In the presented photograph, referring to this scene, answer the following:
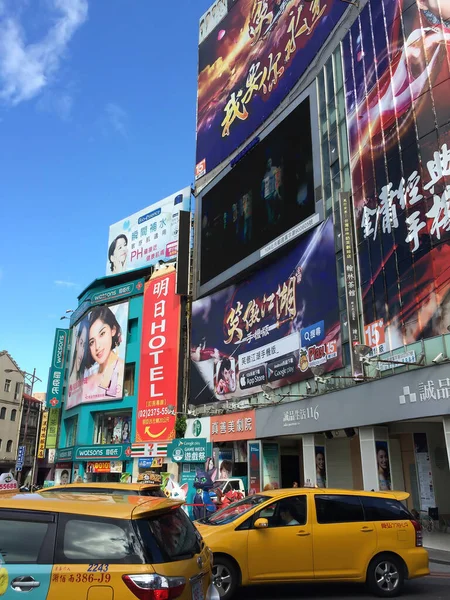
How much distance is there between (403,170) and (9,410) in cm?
5649

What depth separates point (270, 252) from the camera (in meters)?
27.9

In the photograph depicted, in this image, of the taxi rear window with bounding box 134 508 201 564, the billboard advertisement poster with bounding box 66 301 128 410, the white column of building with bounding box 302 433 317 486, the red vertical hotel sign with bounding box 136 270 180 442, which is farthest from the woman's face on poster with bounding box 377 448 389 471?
the billboard advertisement poster with bounding box 66 301 128 410

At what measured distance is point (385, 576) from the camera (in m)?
8.38

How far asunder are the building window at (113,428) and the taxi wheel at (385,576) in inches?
1316

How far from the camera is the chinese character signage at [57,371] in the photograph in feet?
168

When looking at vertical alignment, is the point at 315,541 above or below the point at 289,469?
below

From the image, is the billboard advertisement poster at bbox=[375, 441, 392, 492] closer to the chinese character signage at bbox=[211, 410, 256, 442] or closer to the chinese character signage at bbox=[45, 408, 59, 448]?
the chinese character signage at bbox=[211, 410, 256, 442]

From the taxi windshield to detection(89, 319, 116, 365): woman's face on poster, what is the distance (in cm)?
3455

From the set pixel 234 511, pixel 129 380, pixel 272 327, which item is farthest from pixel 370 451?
pixel 129 380

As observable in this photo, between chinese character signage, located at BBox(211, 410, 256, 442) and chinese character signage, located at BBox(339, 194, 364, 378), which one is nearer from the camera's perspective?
chinese character signage, located at BBox(339, 194, 364, 378)

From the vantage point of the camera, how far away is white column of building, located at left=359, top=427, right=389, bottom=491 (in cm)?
1669

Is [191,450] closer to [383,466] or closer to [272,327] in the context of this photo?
[272,327]

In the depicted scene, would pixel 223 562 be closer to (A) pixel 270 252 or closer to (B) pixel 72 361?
(A) pixel 270 252

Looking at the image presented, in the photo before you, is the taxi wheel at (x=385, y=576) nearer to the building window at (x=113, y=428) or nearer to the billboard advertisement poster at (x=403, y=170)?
the billboard advertisement poster at (x=403, y=170)
